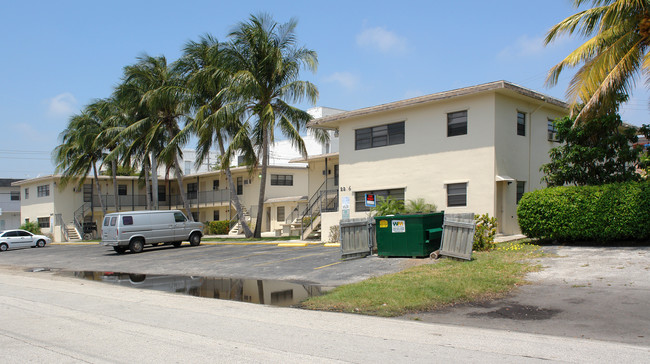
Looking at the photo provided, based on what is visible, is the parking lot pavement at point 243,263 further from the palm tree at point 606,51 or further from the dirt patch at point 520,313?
the palm tree at point 606,51

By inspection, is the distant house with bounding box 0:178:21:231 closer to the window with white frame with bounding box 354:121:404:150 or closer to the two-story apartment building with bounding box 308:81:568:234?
the two-story apartment building with bounding box 308:81:568:234

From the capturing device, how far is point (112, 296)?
41.7ft

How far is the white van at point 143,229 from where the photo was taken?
25750mm

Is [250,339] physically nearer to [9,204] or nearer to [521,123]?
[521,123]

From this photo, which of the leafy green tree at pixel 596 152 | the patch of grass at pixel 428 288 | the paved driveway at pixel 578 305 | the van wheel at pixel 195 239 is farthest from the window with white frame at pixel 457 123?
the van wheel at pixel 195 239

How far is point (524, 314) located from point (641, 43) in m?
10.1

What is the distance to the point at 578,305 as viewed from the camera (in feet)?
31.0

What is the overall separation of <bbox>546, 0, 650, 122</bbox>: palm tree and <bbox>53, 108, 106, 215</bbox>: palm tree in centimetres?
3685

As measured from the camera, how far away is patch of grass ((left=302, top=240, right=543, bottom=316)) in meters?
10.2

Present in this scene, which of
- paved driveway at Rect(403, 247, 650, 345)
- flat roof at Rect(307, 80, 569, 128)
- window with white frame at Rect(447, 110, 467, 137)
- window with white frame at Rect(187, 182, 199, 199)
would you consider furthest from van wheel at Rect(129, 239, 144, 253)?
window with white frame at Rect(187, 182, 199, 199)

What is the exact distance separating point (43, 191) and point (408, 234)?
4440 centimetres

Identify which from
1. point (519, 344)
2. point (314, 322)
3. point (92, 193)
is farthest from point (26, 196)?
point (519, 344)

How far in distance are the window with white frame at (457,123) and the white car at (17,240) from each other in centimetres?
3180

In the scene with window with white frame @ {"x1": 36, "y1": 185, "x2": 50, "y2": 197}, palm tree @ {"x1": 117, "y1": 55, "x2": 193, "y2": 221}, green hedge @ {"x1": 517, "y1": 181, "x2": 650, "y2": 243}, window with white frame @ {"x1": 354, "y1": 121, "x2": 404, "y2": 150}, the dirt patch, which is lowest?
the dirt patch
